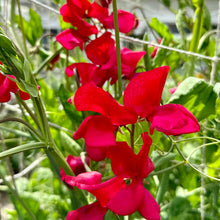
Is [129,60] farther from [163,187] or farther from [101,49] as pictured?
[163,187]

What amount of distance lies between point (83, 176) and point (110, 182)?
0.04 metres

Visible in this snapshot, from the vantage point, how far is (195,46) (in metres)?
0.71

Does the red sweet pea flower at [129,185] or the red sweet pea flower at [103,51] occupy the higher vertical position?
the red sweet pea flower at [103,51]

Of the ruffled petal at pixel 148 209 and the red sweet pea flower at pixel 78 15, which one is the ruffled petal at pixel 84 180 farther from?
the red sweet pea flower at pixel 78 15

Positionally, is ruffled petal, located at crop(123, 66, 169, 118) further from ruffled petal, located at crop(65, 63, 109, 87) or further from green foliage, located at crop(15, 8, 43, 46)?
green foliage, located at crop(15, 8, 43, 46)

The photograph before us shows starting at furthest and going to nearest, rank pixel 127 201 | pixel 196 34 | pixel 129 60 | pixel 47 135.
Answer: pixel 196 34 → pixel 129 60 → pixel 47 135 → pixel 127 201

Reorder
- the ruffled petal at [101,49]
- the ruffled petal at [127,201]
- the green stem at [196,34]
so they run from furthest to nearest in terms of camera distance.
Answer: the green stem at [196,34]
the ruffled petal at [101,49]
the ruffled petal at [127,201]

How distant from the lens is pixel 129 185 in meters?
0.31

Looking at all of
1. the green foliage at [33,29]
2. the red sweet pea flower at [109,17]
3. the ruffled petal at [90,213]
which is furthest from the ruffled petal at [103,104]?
the green foliage at [33,29]

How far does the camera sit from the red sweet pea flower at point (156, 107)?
30cm

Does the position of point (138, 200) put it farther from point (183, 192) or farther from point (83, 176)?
point (183, 192)

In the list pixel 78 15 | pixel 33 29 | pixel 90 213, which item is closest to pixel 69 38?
pixel 78 15

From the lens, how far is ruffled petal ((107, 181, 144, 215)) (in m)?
0.29

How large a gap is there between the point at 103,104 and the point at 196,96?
19 cm
